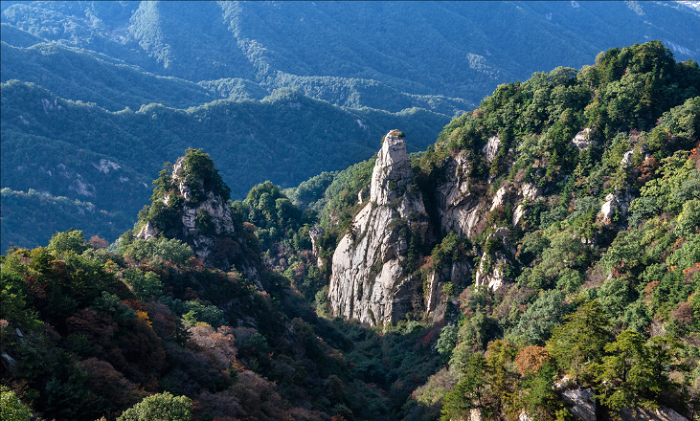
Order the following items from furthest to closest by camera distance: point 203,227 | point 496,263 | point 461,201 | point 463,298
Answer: point 461,201
point 203,227
point 463,298
point 496,263

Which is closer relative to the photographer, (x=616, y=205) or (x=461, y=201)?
A: (x=616, y=205)

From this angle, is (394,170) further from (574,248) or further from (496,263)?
(574,248)

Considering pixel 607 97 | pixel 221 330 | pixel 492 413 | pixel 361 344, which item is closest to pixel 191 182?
pixel 221 330

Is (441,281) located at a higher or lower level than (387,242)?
lower

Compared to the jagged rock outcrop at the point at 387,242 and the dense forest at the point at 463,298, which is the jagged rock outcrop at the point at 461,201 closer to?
the dense forest at the point at 463,298

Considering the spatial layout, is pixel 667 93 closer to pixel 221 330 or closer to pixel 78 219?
pixel 221 330

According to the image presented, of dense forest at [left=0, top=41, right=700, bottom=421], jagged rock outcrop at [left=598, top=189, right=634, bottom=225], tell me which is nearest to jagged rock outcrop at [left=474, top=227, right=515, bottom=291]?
dense forest at [left=0, top=41, right=700, bottom=421]

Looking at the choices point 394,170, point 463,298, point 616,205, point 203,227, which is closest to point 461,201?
point 394,170
